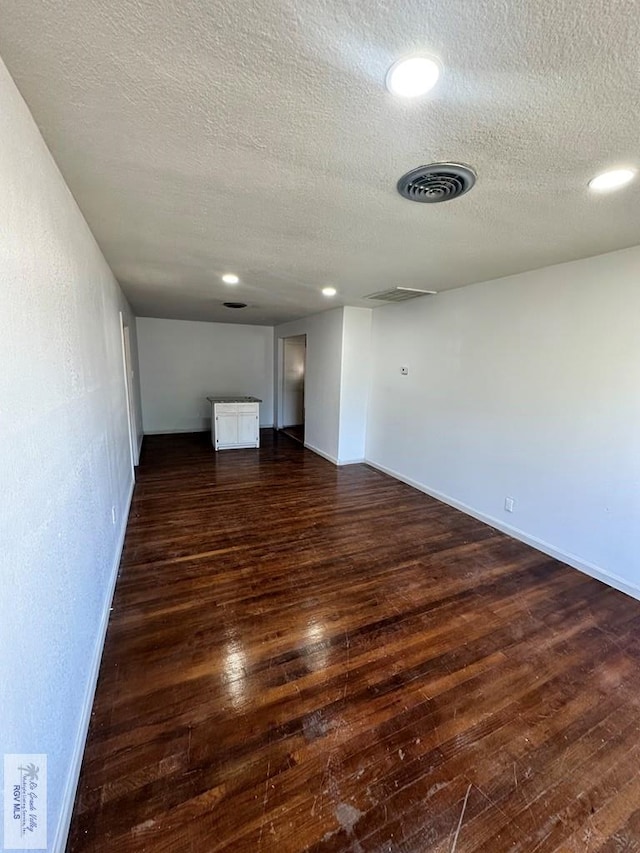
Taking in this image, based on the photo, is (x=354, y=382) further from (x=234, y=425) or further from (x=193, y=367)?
(x=193, y=367)

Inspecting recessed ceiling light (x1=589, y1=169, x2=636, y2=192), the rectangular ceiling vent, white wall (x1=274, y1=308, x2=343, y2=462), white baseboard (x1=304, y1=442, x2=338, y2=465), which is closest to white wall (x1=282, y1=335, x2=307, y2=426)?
white wall (x1=274, y1=308, x2=343, y2=462)

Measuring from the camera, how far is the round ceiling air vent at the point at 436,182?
4.72 ft

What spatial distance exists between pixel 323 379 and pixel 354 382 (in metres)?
0.59

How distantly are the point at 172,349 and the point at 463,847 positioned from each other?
714 cm

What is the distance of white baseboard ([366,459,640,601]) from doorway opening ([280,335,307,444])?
378 cm

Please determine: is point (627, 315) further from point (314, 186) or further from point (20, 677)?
point (20, 677)

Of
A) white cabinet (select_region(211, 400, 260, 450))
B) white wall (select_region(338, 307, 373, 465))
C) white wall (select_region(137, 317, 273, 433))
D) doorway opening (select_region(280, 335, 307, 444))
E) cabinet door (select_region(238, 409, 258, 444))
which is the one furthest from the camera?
doorway opening (select_region(280, 335, 307, 444))

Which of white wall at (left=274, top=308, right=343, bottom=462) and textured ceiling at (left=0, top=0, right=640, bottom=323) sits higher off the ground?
textured ceiling at (left=0, top=0, right=640, bottom=323)

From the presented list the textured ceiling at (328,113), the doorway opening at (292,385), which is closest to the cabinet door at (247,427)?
the doorway opening at (292,385)

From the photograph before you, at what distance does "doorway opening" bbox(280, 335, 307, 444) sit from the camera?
24.4 ft

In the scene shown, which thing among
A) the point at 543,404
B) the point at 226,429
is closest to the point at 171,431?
the point at 226,429

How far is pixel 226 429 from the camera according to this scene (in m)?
6.05

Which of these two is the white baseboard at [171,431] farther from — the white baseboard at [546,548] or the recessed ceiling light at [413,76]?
the recessed ceiling light at [413,76]

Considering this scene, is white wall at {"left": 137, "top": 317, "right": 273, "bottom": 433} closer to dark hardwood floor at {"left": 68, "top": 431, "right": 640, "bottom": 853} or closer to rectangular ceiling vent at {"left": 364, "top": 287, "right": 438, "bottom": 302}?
rectangular ceiling vent at {"left": 364, "top": 287, "right": 438, "bottom": 302}
